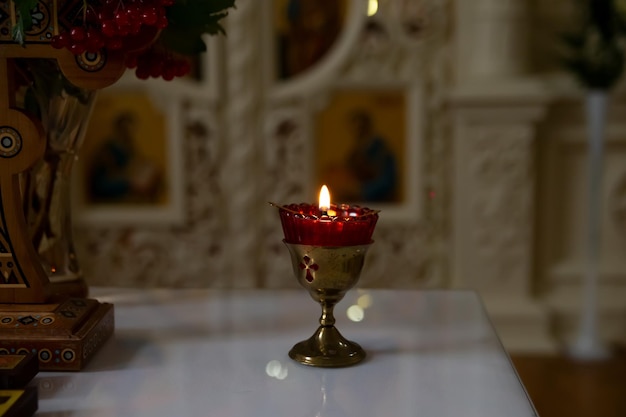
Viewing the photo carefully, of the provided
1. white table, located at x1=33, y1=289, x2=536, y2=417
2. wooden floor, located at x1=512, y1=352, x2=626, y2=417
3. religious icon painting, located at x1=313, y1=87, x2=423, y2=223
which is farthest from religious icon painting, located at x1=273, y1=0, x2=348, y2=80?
white table, located at x1=33, y1=289, x2=536, y2=417

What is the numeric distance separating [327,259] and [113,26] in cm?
30

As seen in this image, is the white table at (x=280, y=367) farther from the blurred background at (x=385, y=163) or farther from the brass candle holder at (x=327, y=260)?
the blurred background at (x=385, y=163)

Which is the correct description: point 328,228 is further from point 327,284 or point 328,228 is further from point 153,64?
point 153,64

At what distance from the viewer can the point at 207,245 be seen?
2602mm

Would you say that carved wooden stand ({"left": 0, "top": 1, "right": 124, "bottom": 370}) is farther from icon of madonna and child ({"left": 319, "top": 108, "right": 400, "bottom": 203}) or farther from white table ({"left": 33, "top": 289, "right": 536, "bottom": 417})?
icon of madonna and child ({"left": 319, "top": 108, "right": 400, "bottom": 203})

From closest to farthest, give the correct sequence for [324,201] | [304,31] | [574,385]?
[324,201] < [574,385] < [304,31]

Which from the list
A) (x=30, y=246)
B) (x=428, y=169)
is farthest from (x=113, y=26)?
(x=428, y=169)

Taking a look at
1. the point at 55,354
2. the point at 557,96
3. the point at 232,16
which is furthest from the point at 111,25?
the point at 557,96

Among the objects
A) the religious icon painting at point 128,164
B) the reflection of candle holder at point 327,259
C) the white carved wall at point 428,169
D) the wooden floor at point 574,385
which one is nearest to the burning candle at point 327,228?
the reflection of candle holder at point 327,259

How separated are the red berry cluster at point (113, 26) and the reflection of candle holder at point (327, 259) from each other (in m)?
0.23

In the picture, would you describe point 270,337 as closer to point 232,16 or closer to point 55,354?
point 55,354

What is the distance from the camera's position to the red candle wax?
76cm

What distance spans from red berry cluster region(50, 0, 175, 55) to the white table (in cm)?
33

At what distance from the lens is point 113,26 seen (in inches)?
28.8
